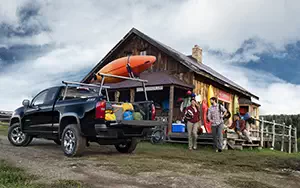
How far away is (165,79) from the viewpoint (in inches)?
579

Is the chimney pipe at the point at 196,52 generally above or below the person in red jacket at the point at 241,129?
above

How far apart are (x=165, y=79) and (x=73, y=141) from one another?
800cm

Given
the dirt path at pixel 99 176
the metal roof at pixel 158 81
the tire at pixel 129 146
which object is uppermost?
the metal roof at pixel 158 81

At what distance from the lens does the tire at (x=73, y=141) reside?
719 cm

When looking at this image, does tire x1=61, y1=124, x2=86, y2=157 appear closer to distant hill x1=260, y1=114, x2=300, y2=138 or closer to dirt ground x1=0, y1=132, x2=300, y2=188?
dirt ground x1=0, y1=132, x2=300, y2=188

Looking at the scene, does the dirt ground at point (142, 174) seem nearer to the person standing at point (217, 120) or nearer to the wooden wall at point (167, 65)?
the person standing at point (217, 120)

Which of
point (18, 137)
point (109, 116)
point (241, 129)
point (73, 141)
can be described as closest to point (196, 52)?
point (241, 129)

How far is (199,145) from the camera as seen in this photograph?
12.7m

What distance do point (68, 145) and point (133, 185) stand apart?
3473 mm

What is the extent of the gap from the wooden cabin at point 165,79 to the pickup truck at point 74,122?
20.3 feet

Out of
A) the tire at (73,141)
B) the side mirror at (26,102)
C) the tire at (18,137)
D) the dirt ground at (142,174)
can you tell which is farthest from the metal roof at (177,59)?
the dirt ground at (142,174)

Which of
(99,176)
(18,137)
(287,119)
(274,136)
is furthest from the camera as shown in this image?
(287,119)

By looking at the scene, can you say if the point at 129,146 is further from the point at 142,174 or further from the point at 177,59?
the point at 177,59

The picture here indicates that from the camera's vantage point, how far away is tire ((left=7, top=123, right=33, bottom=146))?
31.1 feet
